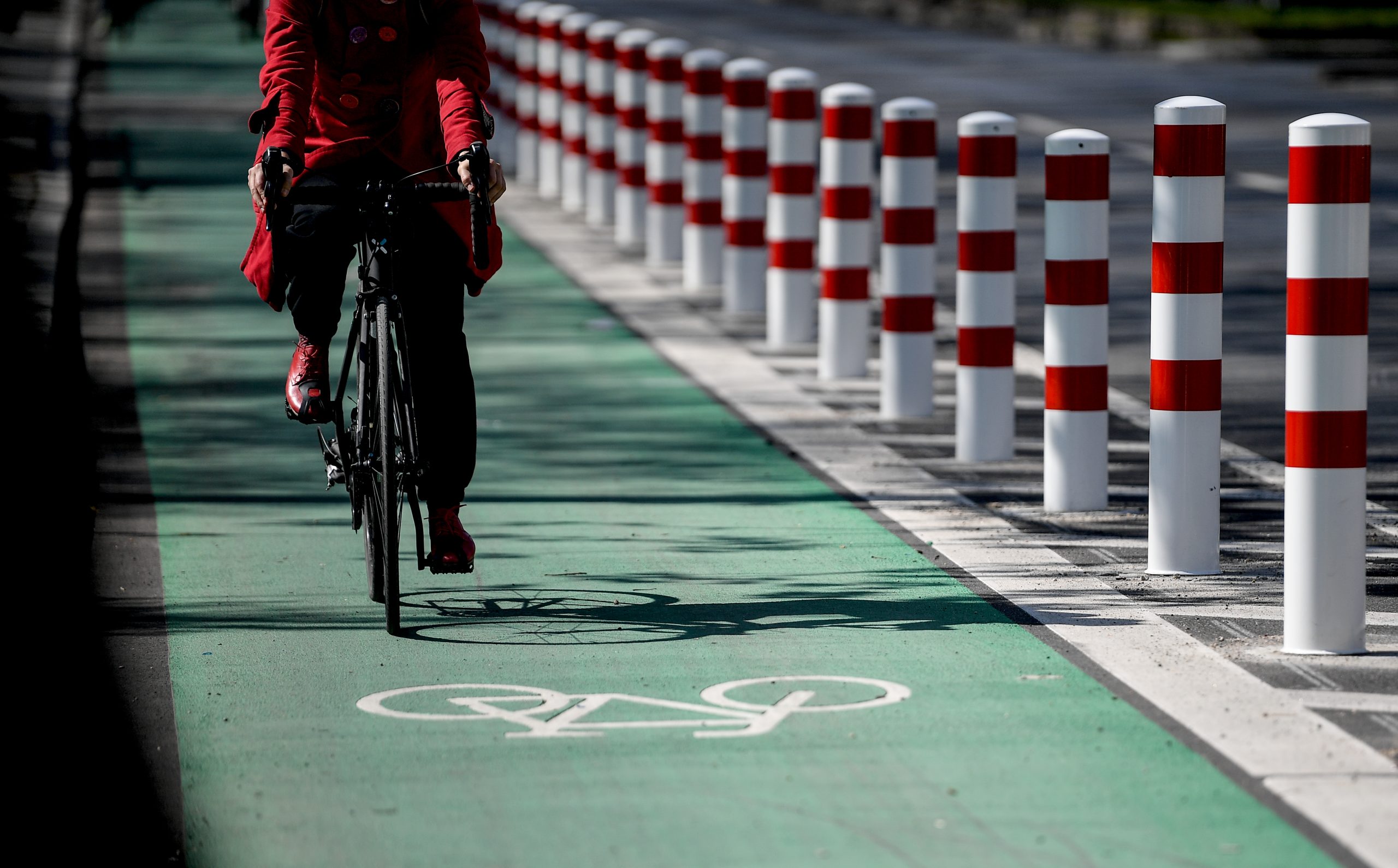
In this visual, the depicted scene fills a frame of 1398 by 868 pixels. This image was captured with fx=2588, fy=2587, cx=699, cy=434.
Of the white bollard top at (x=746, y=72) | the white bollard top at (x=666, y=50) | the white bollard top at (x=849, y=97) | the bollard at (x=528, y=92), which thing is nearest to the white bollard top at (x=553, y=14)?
the bollard at (x=528, y=92)

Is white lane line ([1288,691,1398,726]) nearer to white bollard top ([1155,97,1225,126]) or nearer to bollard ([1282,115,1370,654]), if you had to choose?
bollard ([1282,115,1370,654])

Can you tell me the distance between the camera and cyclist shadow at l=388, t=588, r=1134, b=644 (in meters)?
5.97

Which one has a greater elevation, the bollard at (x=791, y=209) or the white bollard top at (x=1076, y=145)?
the white bollard top at (x=1076, y=145)

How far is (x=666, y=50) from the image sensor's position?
1399cm

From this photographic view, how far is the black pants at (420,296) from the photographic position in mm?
6082

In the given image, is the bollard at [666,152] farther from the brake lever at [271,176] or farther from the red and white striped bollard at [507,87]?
the brake lever at [271,176]

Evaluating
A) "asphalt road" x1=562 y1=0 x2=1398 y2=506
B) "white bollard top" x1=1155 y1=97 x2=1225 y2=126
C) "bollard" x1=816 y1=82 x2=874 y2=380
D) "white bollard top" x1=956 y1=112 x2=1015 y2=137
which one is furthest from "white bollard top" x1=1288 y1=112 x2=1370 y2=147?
"bollard" x1=816 y1=82 x2=874 y2=380

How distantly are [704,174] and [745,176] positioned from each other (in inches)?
40.3

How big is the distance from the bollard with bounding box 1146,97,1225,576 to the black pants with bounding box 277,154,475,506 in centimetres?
173

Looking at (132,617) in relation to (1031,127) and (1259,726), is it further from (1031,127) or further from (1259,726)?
(1031,127)

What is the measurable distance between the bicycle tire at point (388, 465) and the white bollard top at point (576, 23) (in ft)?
35.1

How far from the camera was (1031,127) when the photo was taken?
22141mm

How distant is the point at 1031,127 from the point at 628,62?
8.05 meters

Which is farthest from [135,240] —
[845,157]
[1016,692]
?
[1016,692]
